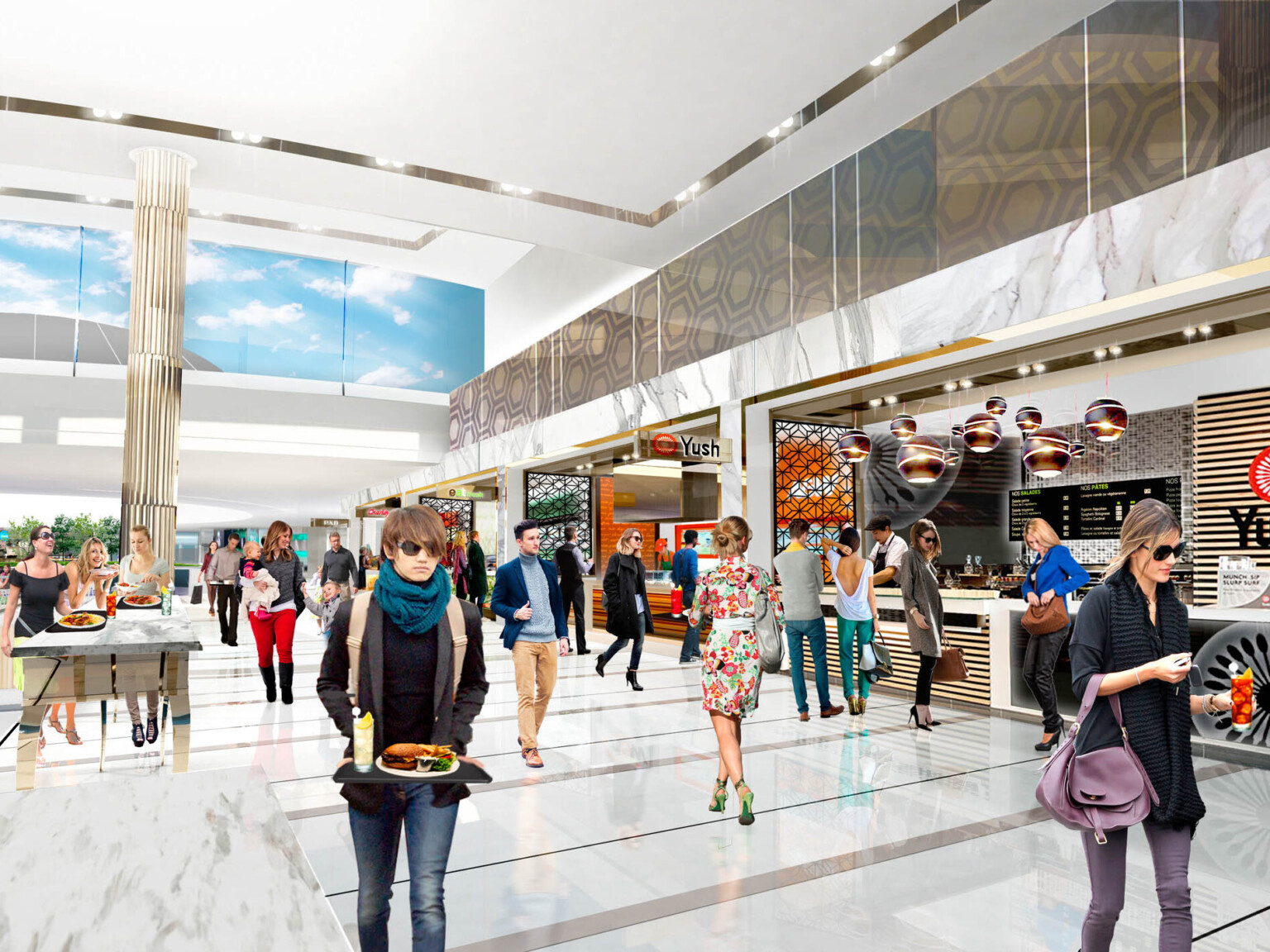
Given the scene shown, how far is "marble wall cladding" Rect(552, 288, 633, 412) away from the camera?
1222cm

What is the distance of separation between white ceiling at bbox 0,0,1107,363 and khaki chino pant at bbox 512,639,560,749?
488cm

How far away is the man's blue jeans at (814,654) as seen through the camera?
6926mm

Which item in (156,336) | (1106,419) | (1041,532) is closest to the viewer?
(1041,532)

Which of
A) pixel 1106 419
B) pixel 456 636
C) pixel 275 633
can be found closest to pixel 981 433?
pixel 1106 419

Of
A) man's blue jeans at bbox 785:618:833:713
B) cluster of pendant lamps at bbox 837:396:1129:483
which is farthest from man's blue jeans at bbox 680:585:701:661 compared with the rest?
man's blue jeans at bbox 785:618:833:713

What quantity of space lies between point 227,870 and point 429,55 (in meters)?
7.43

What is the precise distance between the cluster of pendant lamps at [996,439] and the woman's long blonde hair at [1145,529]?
491cm

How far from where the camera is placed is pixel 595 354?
42.7 ft

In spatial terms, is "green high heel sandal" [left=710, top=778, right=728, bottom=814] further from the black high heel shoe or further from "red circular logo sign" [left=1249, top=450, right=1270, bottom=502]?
"red circular logo sign" [left=1249, top=450, right=1270, bottom=502]

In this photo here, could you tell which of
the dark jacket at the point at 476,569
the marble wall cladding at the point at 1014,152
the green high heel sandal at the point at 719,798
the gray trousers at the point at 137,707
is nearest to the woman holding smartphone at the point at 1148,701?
→ the green high heel sandal at the point at 719,798

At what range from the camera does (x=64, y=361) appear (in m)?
14.5

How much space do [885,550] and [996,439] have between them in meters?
1.88

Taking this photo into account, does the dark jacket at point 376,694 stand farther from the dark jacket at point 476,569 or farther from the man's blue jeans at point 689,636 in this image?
the dark jacket at point 476,569

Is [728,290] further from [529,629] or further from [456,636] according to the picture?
[456,636]
